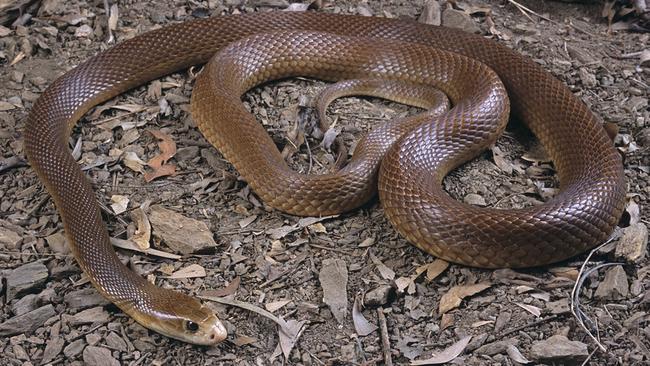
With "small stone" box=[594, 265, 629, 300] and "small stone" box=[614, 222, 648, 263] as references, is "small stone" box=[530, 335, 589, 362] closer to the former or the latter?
"small stone" box=[594, 265, 629, 300]

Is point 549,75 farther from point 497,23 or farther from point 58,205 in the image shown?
point 58,205

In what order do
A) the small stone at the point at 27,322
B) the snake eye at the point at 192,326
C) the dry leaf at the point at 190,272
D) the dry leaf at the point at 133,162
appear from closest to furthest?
the snake eye at the point at 192,326, the small stone at the point at 27,322, the dry leaf at the point at 190,272, the dry leaf at the point at 133,162

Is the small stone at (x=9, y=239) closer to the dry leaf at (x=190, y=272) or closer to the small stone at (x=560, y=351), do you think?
the dry leaf at (x=190, y=272)

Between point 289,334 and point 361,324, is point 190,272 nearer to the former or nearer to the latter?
point 289,334

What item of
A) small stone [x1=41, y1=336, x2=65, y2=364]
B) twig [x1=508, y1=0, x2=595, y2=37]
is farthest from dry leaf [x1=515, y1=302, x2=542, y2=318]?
twig [x1=508, y1=0, x2=595, y2=37]

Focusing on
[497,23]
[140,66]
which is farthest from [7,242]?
[497,23]

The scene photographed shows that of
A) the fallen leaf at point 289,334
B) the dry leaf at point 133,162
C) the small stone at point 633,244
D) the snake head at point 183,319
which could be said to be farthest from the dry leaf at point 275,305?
the small stone at point 633,244
